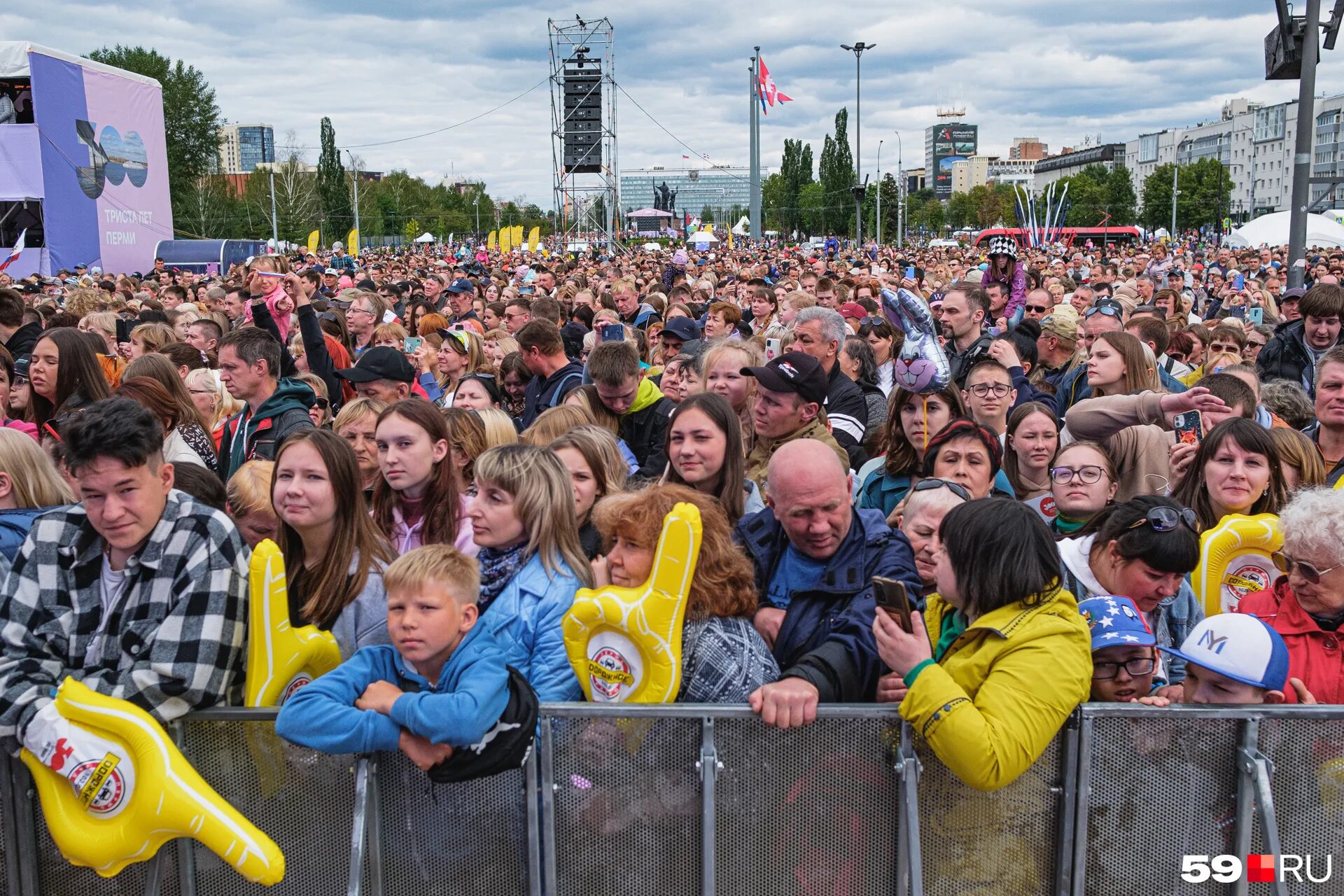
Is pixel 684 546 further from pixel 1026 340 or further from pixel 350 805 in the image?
pixel 1026 340

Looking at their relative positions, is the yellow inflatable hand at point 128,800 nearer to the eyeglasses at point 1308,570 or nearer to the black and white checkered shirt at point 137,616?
the black and white checkered shirt at point 137,616

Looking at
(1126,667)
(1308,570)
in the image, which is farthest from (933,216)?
(1126,667)

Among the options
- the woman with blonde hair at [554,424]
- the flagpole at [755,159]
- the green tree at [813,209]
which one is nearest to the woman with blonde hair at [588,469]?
the woman with blonde hair at [554,424]

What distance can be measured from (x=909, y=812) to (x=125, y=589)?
2234 mm

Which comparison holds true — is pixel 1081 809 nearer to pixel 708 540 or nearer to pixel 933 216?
pixel 708 540

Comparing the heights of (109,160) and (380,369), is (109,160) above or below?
above

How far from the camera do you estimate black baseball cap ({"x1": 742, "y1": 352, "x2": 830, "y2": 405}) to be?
4539 millimetres

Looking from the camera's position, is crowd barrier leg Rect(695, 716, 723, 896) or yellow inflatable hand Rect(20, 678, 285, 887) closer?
yellow inflatable hand Rect(20, 678, 285, 887)

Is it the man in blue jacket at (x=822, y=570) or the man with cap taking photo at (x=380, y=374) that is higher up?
the man with cap taking photo at (x=380, y=374)

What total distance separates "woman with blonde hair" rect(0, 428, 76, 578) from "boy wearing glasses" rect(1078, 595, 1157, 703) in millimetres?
3288

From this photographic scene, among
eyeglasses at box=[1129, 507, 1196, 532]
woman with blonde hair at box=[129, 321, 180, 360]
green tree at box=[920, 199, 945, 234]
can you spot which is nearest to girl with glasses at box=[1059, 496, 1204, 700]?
eyeglasses at box=[1129, 507, 1196, 532]

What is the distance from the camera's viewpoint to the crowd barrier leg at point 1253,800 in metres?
2.68

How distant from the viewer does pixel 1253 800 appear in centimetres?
276

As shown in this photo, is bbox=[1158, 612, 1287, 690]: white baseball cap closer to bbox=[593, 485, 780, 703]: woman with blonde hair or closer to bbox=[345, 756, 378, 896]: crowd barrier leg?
bbox=[593, 485, 780, 703]: woman with blonde hair
